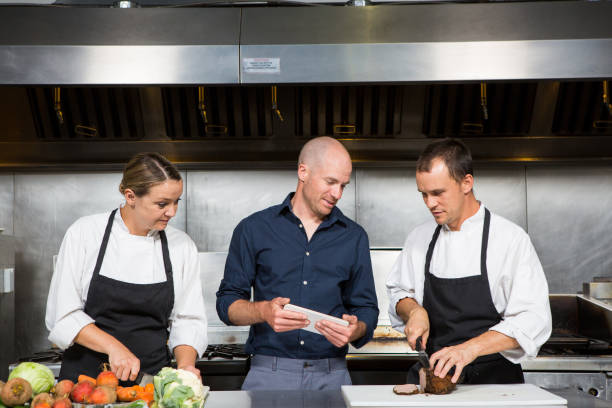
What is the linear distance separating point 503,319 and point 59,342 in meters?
1.68

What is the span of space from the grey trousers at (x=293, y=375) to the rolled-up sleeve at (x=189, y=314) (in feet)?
0.80

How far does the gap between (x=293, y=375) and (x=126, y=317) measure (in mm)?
698

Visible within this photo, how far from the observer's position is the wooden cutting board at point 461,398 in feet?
6.03

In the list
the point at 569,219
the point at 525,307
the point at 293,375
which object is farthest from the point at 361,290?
the point at 569,219

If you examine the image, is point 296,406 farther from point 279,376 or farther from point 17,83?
point 17,83

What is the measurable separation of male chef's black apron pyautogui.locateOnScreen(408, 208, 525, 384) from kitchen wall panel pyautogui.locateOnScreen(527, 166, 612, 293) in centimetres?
236

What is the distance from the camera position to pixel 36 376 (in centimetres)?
164

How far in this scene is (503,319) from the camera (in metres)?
2.33

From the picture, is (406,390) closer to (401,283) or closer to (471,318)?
(471,318)

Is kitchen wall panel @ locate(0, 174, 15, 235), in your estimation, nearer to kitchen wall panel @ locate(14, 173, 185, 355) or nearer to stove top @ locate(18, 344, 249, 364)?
kitchen wall panel @ locate(14, 173, 185, 355)

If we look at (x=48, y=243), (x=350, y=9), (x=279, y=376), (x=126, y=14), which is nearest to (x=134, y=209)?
(x=279, y=376)

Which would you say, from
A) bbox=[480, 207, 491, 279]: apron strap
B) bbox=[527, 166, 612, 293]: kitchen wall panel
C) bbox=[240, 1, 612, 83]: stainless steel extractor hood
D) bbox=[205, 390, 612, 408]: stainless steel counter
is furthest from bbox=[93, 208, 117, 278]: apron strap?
bbox=[527, 166, 612, 293]: kitchen wall panel

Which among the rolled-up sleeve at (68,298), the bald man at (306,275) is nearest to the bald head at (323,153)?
the bald man at (306,275)

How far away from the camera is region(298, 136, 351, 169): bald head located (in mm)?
2486
